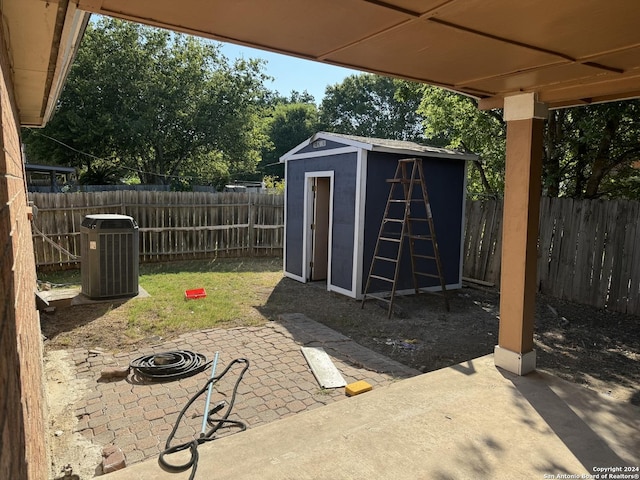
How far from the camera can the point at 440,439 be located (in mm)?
2662

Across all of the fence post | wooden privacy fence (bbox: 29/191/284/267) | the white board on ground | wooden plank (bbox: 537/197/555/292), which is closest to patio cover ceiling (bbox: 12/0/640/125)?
the white board on ground

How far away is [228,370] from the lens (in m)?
4.06

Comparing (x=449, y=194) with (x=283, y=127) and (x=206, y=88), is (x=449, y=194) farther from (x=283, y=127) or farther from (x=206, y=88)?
(x=283, y=127)

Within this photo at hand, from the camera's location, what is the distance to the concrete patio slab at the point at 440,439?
7.75ft

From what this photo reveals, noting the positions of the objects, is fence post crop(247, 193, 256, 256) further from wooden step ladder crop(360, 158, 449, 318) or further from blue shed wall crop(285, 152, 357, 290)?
wooden step ladder crop(360, 158, 449, 318)

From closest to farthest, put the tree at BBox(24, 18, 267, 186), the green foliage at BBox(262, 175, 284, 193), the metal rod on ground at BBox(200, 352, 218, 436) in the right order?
1. the metal rod on ground at BBox(200, 352, 218, 436)
2. the tree at BBox(24, 18, 267, 186)
3. the green foliage at BBox(262, 175, 284, 193)

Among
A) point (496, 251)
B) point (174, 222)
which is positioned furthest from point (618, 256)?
point (174, 222)

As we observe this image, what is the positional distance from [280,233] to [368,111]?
92.9 feet

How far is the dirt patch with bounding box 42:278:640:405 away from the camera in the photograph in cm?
451

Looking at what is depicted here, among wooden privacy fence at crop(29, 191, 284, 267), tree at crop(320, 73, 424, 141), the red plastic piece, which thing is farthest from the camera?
tree at crop(320, 73, 424, 141)

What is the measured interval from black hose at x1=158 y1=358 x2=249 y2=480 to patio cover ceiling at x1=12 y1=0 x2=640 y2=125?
237 centimetres

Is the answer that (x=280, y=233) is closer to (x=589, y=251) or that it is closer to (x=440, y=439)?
(x=589, y=251)

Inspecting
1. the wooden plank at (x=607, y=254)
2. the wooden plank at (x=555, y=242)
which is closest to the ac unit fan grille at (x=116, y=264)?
the wooden plank at (x=555, y=242)

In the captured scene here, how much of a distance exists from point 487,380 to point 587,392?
757mm
